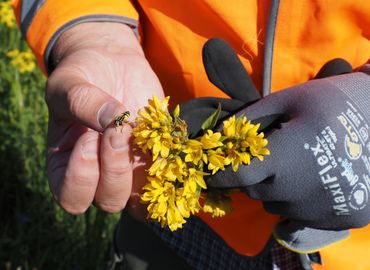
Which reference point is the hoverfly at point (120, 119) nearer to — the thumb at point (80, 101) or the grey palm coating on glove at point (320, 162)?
the thumb at point (80, 101)

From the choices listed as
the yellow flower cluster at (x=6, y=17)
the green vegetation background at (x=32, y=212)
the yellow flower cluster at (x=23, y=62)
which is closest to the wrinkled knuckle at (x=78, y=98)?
the green vegetation background at (x=32, y=212)

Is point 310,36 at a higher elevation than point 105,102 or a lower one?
higher

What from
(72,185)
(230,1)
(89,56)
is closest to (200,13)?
(230,1)

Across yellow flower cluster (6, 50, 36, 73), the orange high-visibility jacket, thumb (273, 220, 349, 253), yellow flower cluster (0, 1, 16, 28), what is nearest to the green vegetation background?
yellow flower cluster (6, 50, 36, 73)

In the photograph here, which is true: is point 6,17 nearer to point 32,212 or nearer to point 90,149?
point 32,212

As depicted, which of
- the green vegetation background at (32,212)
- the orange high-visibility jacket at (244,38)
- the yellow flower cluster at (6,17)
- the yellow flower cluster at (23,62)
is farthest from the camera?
the yellow flower cluster at (6,17)

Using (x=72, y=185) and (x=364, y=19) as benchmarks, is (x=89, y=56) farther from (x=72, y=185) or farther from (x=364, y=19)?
(x=364, y=19)
